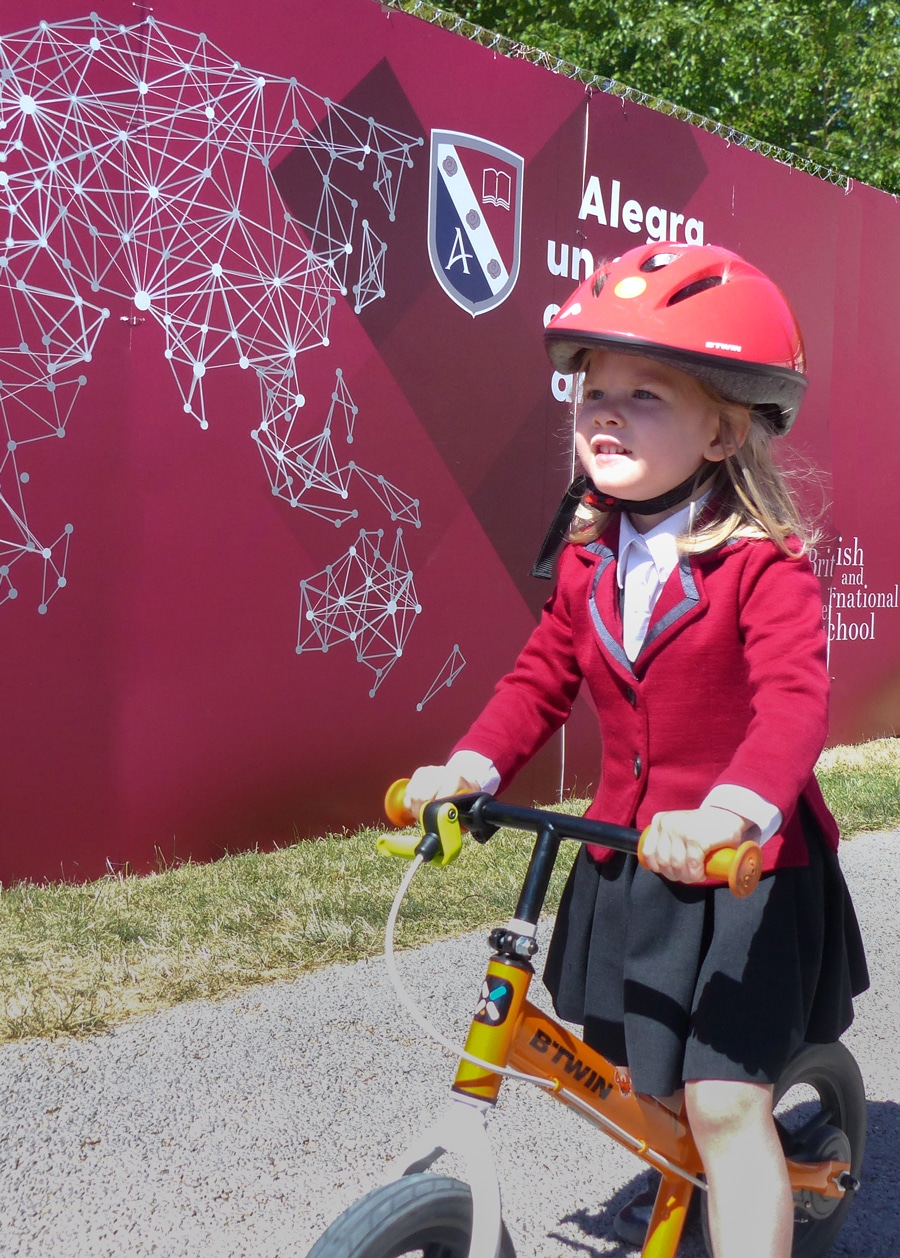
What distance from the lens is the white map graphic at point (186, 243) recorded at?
14.4ft

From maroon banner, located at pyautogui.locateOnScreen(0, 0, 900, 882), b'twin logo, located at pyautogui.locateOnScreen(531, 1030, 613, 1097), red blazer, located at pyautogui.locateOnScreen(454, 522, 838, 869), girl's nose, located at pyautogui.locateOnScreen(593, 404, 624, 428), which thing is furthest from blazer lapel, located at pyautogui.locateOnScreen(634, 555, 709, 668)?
maroon banner, located at pyautogui.locateOnScreen(0, 0, 900, 882)

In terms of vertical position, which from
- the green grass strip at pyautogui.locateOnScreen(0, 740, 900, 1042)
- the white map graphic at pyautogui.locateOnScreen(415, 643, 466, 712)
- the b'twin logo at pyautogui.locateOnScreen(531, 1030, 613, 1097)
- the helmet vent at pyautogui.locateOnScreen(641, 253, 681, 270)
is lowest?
the green grass strip at pyautogui.locateOnScreen(0, 740, 900, 1042)

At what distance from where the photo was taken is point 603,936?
222cm

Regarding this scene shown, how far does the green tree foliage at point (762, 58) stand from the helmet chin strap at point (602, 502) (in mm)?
11147

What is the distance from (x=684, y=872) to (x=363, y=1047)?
6.55 ft

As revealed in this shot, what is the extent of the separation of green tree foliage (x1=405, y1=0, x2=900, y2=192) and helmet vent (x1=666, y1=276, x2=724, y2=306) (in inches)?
437

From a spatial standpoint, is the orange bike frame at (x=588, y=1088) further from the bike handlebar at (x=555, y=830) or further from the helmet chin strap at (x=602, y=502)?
the helmet chin strap at (x=602, y=502)

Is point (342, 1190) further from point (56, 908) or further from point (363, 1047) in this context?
point (56, 908)

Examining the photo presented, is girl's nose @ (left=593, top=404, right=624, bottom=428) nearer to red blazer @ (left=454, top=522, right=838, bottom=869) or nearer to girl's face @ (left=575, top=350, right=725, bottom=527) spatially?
girl's face @ (left=575, top=350, right=725, bottom=527)

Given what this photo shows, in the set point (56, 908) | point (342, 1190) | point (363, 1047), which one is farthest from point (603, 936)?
point (56, 908)

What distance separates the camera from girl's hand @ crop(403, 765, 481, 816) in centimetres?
200

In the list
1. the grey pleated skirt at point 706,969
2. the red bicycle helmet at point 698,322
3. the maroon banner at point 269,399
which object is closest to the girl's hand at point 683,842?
the grey pleated skirt at point 706,969

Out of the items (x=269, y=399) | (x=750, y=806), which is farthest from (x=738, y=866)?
(x=269, y=399)

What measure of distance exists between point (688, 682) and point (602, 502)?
1.13ft
